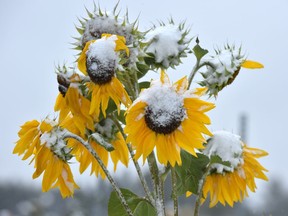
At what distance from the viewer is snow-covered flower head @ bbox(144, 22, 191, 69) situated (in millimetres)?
2734

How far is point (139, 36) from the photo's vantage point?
271 centimetres

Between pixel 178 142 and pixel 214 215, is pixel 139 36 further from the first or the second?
pixel 214 215

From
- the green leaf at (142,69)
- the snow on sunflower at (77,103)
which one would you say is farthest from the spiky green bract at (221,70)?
the snow on sunflower at (77,103)

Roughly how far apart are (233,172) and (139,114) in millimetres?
542

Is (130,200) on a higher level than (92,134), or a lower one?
lower

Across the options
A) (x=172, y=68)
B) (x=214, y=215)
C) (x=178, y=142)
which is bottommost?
(x=214, y=215)

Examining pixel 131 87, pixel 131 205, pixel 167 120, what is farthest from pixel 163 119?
pixel 131 205

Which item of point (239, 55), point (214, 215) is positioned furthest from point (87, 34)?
point (214, 215)

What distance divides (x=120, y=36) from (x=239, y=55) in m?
0.43

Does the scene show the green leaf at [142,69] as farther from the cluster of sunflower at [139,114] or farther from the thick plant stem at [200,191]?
the thick plant stem at [200,191]

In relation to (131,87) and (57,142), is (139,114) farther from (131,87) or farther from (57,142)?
(57,142)

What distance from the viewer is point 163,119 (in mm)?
2609

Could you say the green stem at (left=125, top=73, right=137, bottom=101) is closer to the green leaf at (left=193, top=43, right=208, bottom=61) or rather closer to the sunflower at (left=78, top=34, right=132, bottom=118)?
the sunflower at (left=78, top=34, right=132, bottom=118)

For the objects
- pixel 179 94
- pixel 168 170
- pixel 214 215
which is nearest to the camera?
pixel 179 94
